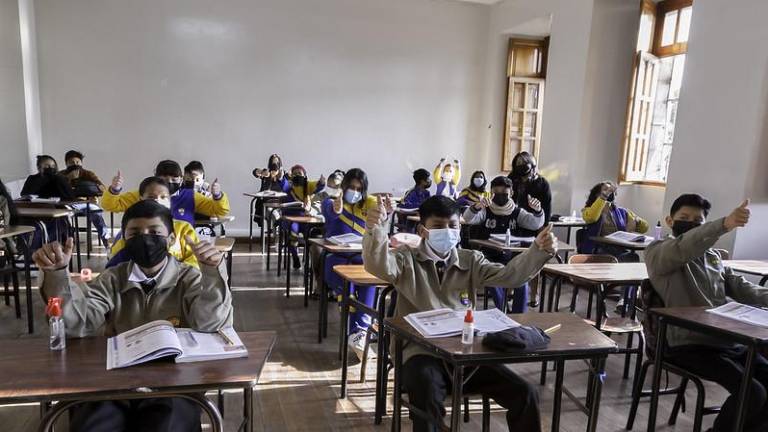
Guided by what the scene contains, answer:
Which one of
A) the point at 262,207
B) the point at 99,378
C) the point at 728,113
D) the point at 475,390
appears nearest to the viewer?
the point at 99,378

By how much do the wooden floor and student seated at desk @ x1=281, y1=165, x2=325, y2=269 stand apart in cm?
120

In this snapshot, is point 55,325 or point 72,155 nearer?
point 55,325

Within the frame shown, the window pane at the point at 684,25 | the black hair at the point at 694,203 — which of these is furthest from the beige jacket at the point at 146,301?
the window pane at the point at 684,25

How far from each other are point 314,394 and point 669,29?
572 cm

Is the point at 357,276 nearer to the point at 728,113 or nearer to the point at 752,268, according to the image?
the point at 752,268

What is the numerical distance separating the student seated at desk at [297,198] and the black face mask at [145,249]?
11.1 feet

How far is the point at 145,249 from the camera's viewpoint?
1834 millimetres

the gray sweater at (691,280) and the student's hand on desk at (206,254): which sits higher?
the student's hand on desk at (206,254)

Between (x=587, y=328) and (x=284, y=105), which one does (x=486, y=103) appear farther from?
(x=587, y=328)

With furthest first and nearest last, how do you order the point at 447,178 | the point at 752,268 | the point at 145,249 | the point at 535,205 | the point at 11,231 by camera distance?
the point at 447,178, the point at 535,205, the point at 752,268, the point at 11,231, the point at 145,249

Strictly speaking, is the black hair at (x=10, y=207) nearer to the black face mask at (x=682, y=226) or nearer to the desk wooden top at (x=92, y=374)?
the desk wooden top at (x=92, y=374)

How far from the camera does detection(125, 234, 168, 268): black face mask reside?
1.83 metres

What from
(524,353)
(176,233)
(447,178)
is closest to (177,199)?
(176,233)

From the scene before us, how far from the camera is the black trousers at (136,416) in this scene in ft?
4.96
